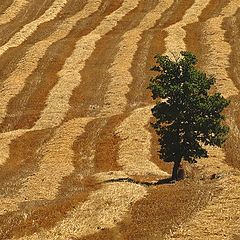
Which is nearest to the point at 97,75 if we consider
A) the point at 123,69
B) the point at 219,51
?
the point at 123,69

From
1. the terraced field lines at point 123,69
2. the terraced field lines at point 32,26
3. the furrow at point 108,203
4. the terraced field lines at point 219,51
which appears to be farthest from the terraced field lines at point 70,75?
the terraced field lines at point 219,51

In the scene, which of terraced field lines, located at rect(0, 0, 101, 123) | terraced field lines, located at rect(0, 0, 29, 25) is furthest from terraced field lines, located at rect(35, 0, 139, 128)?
terraced field lines, located at rect(0, 0, 29, 25)

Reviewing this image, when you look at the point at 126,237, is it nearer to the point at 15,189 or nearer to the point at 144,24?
the point at 15,189

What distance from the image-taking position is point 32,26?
118062mm

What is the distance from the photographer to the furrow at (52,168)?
4197 cm

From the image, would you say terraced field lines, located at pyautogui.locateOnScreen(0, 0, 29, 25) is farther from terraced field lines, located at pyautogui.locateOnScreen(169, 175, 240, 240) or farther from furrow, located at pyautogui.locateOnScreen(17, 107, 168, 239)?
terraced field lines, located at pyautogui.locateOnScreen(169, 175, 240, 240)

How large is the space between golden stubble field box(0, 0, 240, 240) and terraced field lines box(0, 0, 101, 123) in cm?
21

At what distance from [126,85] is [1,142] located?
2683 cm

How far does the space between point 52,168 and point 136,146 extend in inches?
403

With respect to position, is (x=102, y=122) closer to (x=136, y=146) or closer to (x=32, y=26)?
(x=136, y=146)

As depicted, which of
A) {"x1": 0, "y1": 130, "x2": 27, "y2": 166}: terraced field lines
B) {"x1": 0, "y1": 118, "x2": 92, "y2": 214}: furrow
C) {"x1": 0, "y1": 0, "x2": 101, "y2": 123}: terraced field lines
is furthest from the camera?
{"x1": 0, "y1": 0, "x2": 101, "y2": 123}: terraced field lines

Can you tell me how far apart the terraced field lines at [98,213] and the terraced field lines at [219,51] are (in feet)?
142

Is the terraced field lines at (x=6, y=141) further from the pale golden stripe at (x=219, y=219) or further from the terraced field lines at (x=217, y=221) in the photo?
the terraced field lines at (x=217, y=221)

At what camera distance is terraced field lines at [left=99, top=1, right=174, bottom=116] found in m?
77.0
